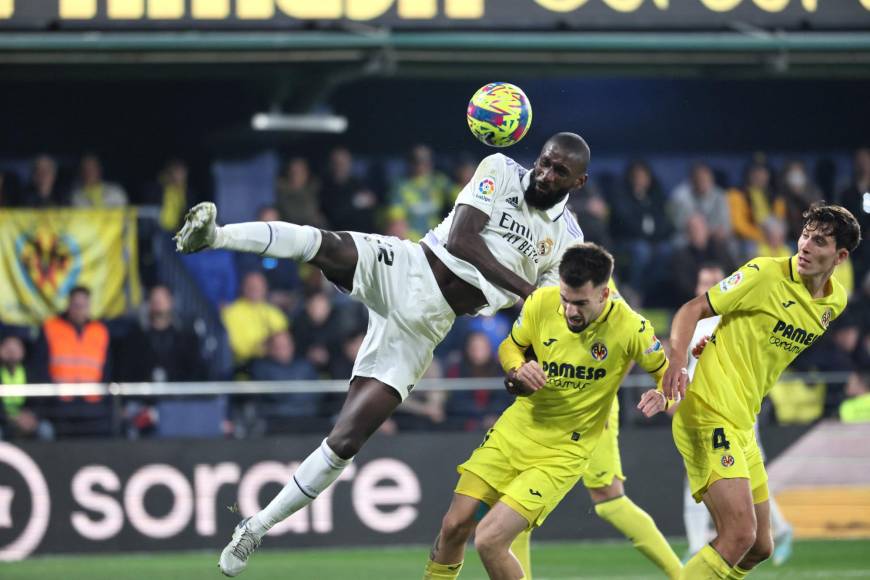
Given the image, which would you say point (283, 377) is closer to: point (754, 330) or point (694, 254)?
point (694, 254)

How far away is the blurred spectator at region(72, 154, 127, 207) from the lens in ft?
49.4

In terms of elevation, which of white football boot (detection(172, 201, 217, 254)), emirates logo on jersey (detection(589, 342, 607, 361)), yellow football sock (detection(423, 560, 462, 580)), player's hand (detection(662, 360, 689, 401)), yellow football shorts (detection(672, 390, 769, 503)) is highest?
white football boot (detection(172, 201, 217, 254))

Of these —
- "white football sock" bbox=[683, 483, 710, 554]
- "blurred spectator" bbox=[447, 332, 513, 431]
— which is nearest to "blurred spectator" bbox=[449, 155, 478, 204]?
"blurred spectator" bbox=[447, 332, 513, 431]

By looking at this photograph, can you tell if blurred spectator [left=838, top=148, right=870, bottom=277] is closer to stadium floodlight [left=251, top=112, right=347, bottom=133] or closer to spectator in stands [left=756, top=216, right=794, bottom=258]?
spectator in stands [left=756, top=216, right=794, bottom=258]

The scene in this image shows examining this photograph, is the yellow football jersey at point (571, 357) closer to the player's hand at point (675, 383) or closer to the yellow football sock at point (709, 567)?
the player's hand at point (675, 383)

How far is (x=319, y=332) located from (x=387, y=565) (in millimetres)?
3113

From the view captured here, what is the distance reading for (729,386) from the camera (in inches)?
305

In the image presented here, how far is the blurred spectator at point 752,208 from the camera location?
1583 cm

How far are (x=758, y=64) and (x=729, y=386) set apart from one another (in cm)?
698

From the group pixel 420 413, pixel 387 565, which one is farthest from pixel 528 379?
pixel 420 413

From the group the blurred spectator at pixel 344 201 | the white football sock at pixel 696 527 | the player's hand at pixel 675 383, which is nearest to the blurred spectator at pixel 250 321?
the blurred spectator at pixel 344 201

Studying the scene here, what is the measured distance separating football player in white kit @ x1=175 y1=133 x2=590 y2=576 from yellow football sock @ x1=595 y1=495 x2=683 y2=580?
1.37 m

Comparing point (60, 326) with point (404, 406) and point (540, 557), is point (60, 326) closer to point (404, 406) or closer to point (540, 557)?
point (404, 406)

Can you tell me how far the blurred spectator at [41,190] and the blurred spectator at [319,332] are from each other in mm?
2863
